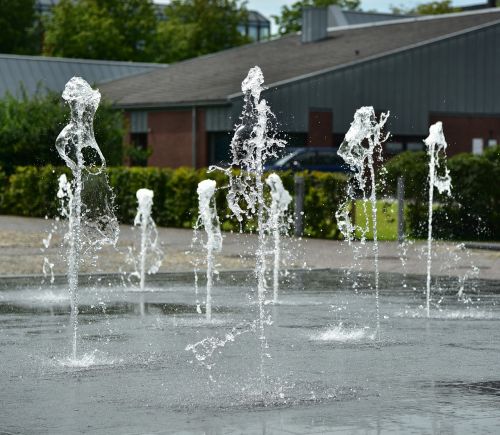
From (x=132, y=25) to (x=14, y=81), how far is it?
1131 inches

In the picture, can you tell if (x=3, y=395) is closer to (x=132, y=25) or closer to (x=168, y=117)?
(x=168, y=117)

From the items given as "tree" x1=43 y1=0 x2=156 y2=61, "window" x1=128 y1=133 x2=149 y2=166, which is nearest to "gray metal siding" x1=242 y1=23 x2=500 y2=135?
"window" x1=128 y1=133 x2=149 y2=166

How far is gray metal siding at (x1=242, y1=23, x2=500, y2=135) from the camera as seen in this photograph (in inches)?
1783

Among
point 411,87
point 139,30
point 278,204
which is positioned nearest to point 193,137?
point 411,87

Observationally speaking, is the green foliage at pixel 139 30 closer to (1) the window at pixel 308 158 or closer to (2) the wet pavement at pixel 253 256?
(1) the window at pixel 308 158

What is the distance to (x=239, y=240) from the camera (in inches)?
1041

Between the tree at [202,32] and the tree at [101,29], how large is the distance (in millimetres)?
1848

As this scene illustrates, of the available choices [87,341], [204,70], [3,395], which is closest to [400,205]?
[87,341]

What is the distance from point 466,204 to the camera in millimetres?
25906

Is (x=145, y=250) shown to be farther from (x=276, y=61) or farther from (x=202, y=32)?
(x=202, y=32)

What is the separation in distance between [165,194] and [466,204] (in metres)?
8.29

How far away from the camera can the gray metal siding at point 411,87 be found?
45281 mm

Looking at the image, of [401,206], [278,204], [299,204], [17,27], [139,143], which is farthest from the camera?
[17,27]

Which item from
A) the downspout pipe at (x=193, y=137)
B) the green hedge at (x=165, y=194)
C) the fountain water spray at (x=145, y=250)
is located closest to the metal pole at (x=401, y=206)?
the green hedge at (x=165, y=194)
